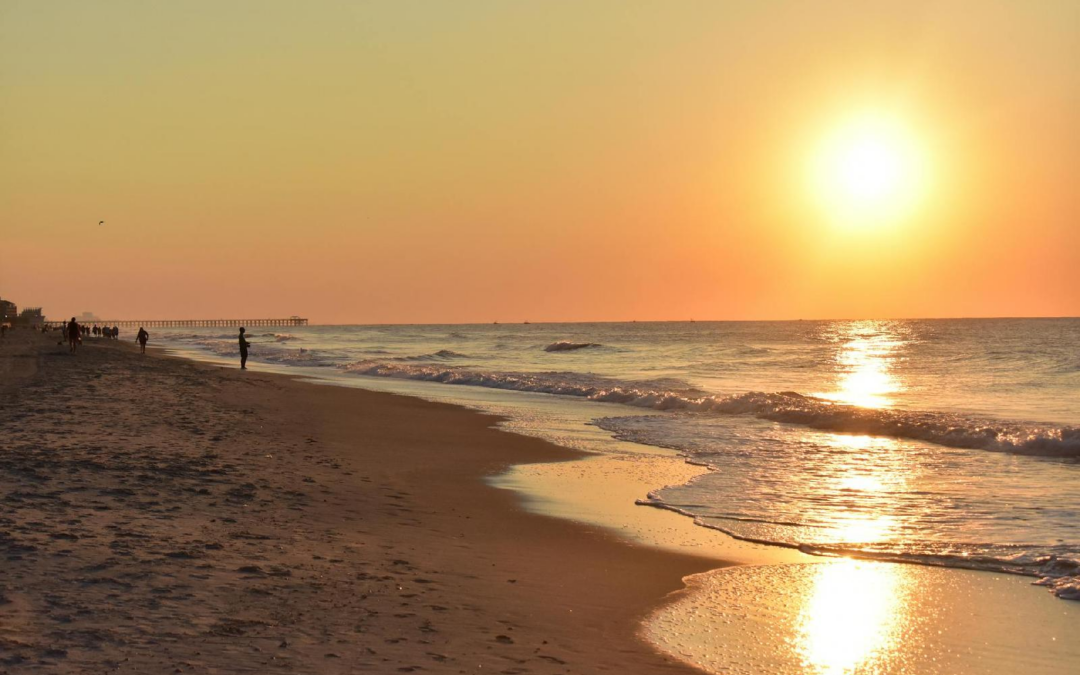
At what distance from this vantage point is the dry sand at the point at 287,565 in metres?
5.89

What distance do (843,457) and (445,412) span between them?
A: 38.8 feet

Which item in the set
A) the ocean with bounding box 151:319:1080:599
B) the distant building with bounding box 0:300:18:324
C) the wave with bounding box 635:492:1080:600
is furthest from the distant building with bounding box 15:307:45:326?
the wave with bounding box 635:492:1080:600

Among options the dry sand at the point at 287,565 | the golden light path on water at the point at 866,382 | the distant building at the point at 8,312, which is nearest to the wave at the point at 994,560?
the dry sand at the point at 287,565

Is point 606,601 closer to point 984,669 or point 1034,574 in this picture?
point 984,669

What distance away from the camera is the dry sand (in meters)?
5.89

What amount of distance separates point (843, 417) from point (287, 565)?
62.4 ft

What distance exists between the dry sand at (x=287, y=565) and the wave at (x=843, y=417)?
34.3 feet

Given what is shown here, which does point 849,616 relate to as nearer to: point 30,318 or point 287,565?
point 287,565

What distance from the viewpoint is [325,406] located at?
85.5ft

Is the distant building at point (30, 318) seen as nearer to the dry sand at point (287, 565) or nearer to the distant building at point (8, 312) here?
the distant building at point (8, 312)

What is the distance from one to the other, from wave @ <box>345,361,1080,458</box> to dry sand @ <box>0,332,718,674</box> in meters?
10.5

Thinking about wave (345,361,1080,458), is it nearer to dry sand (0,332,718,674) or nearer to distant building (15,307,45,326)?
dry sand (0,332,718,674)

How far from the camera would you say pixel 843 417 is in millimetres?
24156

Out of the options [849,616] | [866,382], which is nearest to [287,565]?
[849,616]
